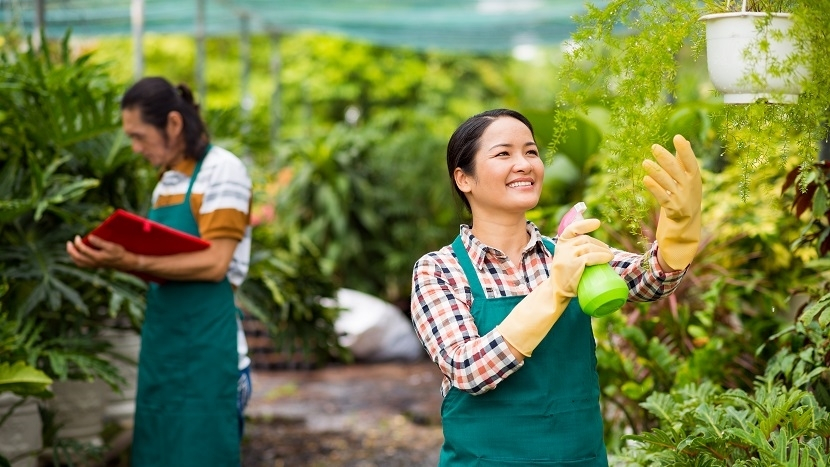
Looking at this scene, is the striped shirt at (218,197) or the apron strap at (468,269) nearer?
the apron strap at (468,269)

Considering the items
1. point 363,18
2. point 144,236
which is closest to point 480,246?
point 144,236

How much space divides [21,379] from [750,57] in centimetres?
217

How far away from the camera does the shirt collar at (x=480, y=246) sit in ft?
6.78

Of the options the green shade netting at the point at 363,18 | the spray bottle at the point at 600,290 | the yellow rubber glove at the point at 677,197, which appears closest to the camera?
the spray bottle at the point at 600,290

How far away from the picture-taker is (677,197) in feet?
6.19

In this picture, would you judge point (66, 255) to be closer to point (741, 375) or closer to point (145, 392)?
point (145, 392)

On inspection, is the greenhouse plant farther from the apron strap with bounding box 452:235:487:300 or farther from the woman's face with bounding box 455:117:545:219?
the apron strap with bounding box 452:235:487:300

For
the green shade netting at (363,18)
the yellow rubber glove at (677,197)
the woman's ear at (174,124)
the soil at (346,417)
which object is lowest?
the soil at (346,417)

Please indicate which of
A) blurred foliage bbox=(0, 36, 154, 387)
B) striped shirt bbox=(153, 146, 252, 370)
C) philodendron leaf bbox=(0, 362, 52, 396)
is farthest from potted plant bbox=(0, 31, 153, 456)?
striped shirt bbox=(153, 146, 252, 370)

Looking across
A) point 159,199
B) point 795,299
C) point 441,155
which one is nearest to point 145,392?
point 159,199

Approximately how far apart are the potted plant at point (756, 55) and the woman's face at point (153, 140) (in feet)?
5.91

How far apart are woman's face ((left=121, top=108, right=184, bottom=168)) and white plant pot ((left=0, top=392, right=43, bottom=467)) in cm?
113

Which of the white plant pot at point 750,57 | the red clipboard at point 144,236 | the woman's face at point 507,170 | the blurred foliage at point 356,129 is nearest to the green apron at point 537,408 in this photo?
the woman's face at point 507,170

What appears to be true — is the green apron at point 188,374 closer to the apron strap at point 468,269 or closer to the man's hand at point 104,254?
the man's hand at point 104,254
